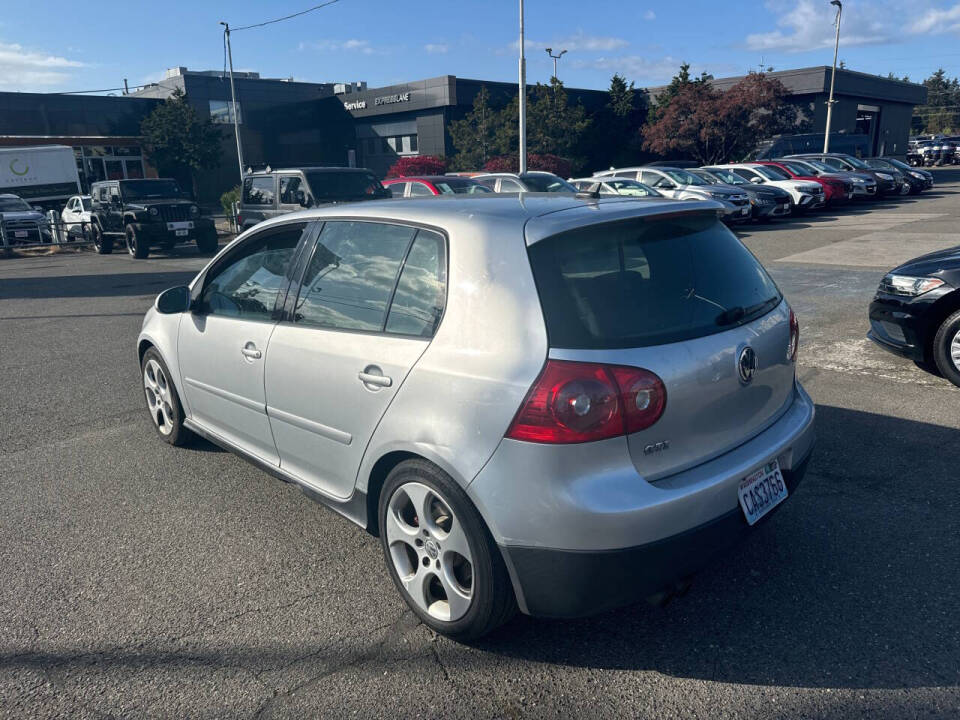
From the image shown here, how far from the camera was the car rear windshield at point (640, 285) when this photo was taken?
260cm

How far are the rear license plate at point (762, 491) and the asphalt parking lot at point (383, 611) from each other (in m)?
0.31

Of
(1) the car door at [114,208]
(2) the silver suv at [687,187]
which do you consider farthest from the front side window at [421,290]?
(1) the car door at [114,208]

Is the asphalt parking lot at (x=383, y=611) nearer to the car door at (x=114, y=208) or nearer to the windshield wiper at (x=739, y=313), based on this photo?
the windshield wiper at (x=739, y=313)

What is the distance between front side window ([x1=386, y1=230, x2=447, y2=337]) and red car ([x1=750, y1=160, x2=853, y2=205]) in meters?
23.6

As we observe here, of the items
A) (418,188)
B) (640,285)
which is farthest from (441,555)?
(418,188)

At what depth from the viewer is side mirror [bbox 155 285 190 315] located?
4434 millimetres

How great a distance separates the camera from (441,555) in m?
2.87

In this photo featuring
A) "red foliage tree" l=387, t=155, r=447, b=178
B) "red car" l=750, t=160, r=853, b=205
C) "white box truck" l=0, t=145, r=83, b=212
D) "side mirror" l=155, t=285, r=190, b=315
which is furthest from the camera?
"white box truck" l=0, t=145, r=83, b=212

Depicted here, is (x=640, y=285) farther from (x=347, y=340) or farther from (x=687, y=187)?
(x=687, y=187)

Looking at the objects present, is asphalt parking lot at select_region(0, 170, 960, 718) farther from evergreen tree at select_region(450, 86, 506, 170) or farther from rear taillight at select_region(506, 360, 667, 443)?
evergreen tree at select_region(450, 86, 506, 170)

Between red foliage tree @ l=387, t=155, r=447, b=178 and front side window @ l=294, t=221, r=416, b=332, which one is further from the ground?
front side window @ l=294, t=221, r=416, b=332

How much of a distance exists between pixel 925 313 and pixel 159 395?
577 cm

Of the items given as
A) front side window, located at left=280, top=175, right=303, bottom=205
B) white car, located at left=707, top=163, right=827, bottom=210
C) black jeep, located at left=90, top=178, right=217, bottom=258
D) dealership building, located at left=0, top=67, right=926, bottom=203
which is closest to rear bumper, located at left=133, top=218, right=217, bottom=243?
black jeep, located at left=90, top=178, right=217, bottom=258

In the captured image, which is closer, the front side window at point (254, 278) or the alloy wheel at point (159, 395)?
the front side window at point (254, 278)
